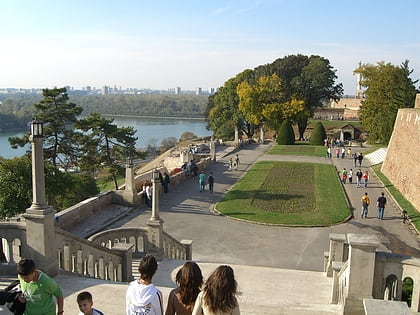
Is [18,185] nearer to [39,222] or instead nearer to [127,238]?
[127,238]

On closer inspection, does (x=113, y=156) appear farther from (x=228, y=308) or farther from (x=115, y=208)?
(x=228, y=308)

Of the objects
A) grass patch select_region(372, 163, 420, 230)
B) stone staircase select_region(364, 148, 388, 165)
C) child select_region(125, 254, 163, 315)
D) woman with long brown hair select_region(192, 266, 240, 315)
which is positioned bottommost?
grass patch select_region(372, 163, 420, 230)

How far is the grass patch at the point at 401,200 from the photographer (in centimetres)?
1757

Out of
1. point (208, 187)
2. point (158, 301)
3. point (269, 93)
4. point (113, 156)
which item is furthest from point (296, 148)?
point (158, 301)

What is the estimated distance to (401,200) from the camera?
20.9 meters

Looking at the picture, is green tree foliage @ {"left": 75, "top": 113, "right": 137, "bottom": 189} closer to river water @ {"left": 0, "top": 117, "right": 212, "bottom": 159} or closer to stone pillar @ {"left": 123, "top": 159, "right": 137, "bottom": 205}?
stone pillar @ {"left": 123, "top": 159, "right": 137, "bottom": 205}

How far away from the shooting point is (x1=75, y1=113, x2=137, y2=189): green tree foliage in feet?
101

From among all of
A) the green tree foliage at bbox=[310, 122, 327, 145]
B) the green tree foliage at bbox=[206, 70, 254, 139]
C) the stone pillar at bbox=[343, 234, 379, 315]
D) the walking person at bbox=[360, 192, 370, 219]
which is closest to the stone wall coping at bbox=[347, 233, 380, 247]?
the stone pillar at bbox=[343, 234, 379, 315]

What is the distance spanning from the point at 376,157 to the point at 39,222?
32636 mm

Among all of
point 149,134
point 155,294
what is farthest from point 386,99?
point 149,134

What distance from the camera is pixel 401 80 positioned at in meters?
43.8

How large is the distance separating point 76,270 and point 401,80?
4349 cm

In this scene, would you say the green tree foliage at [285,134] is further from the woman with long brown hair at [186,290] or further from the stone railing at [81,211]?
the woman with long brown hair at [186,290]

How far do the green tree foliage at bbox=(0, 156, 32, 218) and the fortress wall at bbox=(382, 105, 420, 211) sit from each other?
57.7 ft
